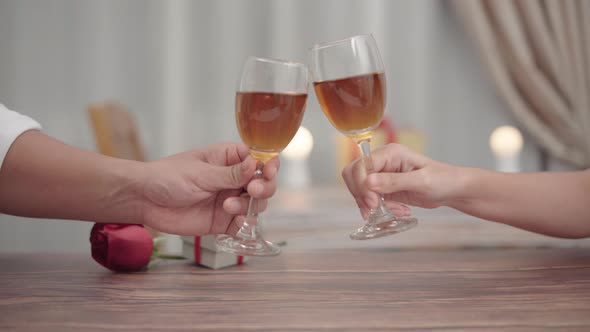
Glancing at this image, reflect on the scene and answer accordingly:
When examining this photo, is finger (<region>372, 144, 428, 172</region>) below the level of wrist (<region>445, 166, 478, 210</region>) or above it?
above

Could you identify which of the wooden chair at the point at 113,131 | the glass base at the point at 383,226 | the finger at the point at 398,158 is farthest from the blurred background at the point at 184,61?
the glass base at the point at 383,226

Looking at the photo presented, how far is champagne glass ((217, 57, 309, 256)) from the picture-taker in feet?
3.08

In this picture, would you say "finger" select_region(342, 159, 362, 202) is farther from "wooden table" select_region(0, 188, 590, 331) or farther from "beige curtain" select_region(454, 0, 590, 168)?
"beige curtain" select_region(454, 0, 590, 168)

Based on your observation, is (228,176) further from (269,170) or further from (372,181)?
(372,181)

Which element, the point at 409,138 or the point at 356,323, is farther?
the point at 409,138

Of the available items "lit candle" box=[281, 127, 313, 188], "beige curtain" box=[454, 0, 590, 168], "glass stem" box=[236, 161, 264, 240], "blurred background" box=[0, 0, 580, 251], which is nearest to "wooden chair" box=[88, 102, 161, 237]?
"blurred background" box=[0, 0, 580, 251]

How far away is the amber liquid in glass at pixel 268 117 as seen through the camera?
0.94 metres

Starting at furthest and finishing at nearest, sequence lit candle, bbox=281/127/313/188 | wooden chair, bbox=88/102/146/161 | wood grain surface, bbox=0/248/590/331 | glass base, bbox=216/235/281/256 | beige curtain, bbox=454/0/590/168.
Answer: beige curtain, bbox=454/0/590/168 < lit candle, bbox=281/127/313/188 < wooden chair, bbox=88/102/146/161 < glass base, bbox=216/235/281/256 < wood grain surface, bbox=0/248/590/331

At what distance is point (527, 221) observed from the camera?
3.67 feet

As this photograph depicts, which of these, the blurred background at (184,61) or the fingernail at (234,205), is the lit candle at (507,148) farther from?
the fingernail at (234,205)

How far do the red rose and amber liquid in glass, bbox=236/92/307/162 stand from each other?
0.82ft

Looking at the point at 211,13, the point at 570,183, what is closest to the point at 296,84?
the point at 570,183

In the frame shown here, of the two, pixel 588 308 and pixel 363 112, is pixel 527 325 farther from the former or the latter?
pixel 363 112

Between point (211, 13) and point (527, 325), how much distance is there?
266 cm
